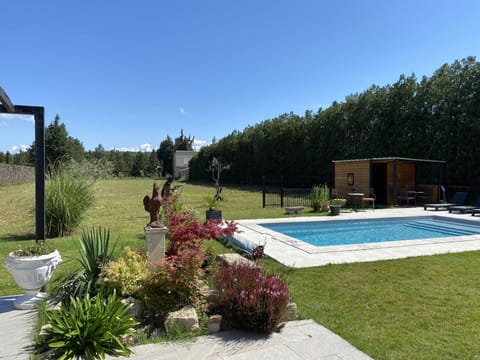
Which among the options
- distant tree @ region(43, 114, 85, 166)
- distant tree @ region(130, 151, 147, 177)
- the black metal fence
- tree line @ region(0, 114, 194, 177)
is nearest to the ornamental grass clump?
the black metal fence

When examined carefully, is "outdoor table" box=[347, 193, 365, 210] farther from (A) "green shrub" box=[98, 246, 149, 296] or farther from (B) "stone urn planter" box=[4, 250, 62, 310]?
(B) "stone urn planter" box=[4, 250, 62, 310]

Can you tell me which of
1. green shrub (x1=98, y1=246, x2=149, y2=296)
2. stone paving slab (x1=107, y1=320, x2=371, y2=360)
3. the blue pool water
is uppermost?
green shrub (x1=98, y1=246, x2=149, y2=296)

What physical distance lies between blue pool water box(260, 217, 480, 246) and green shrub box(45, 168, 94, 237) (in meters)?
4.96

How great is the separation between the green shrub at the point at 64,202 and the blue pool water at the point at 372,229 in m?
4.96

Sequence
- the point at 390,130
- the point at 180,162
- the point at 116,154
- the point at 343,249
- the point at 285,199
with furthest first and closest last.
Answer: the point at 116,154
the point at 180,162
the point at 390,130
the point at 285,199
the point at 343,249

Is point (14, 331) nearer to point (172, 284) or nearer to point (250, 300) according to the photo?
point (172, 284)

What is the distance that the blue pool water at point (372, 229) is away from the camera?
829 cm

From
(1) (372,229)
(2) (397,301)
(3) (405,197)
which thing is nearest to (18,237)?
(2) (397,301)

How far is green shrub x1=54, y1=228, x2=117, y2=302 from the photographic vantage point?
3.20 metres

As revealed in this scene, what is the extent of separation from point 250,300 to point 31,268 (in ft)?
7.19

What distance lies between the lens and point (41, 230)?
3.94m

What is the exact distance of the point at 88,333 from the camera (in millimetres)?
2324

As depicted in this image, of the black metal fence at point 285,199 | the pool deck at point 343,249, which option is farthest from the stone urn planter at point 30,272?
the black metal fence at point 285,199

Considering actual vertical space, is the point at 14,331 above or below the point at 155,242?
below
